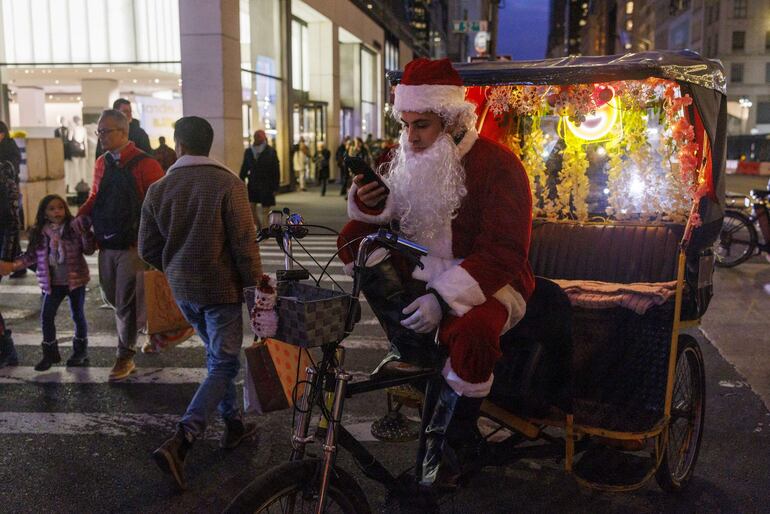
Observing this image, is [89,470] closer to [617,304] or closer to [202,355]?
[202,355]

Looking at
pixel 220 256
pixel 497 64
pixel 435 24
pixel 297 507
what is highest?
pixel 435 24

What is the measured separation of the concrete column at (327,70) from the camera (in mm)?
25555

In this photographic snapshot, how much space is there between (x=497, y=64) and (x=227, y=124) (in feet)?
41.6

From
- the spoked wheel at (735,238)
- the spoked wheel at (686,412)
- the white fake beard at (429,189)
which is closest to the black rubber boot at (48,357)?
the white fake beard at (429,189)

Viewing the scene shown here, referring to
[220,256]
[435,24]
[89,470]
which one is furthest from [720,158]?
[435,24]

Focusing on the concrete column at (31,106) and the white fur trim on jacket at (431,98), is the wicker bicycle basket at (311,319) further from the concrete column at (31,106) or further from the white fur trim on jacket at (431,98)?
the concrete column at (31,106)

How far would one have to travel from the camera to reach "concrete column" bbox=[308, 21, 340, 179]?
2555 cm

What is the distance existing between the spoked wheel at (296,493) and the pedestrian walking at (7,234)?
454cm

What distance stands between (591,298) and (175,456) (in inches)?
102

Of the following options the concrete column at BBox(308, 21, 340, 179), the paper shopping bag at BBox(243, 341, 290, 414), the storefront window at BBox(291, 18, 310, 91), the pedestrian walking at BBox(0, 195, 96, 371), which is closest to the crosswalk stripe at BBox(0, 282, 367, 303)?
the pedestrian walking at BBox(0, 195, 96, 371)

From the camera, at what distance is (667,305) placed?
164 inches

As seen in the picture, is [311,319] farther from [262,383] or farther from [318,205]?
[318,205]

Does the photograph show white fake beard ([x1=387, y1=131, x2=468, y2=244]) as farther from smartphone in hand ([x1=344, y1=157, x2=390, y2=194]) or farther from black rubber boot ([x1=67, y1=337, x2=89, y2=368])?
black rubber boot ([x1=67, y1=337, x2=89, y2=368])

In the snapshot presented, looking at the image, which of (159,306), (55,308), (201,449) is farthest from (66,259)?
(201,449)
